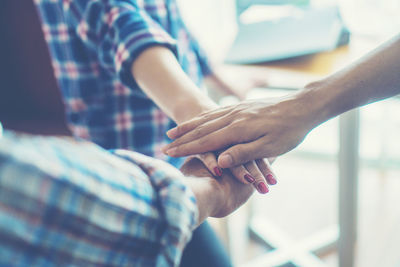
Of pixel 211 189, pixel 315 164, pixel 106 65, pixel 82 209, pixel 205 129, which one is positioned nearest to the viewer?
pixel 82 209

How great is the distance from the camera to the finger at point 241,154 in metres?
0.70

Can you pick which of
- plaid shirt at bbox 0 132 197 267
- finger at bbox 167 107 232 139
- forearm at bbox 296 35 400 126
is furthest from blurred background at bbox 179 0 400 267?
plaid shirt at bbox 0 132 197 267

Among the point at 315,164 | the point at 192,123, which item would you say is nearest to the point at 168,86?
the point at 192,123

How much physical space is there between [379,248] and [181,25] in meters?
1.16

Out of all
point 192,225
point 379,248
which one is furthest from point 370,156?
point 192,225

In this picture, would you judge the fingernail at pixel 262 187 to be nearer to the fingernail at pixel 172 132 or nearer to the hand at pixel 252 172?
the hand at pixel 252 172

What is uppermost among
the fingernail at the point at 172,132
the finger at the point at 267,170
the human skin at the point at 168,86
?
the human skin at the point at 168,86

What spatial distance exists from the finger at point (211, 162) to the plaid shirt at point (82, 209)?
21cm

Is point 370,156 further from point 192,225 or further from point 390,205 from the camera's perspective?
point 192,225

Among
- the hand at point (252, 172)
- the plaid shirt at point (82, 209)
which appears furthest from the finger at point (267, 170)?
the plaid shirt at point (82, 209)

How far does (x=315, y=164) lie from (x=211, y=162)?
1.57 metres

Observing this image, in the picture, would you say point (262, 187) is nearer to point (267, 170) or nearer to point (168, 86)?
point (267, 170)

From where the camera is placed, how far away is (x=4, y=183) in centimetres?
36

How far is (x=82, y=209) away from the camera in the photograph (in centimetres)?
40
